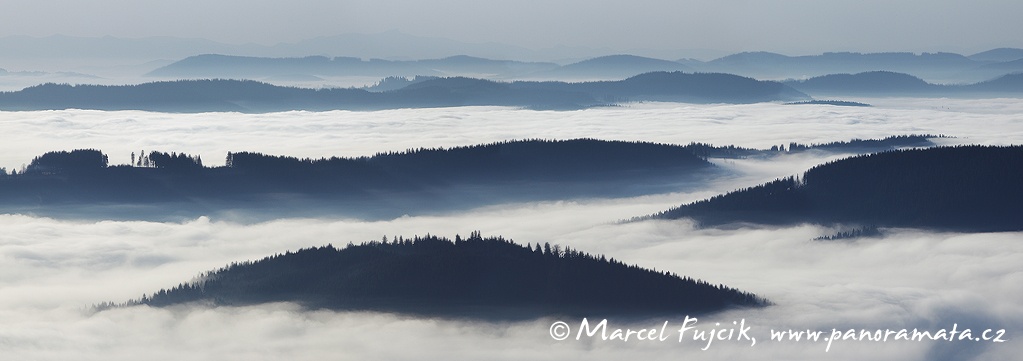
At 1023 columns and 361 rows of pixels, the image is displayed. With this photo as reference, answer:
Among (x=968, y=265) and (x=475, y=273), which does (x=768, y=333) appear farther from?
(x=968, y=265)

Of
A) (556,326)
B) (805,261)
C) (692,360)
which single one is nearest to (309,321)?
(556,326)

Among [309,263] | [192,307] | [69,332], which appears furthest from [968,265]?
[69,332]

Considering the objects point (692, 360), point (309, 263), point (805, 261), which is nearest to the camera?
point (692, 360)

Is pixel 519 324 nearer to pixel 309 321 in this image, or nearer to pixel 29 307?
pixel 309 321

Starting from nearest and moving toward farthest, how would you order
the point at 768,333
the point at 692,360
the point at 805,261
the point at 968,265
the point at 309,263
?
the point at 692,360 → the point at 768,333 → the point at 309,263 → the point at 968,265 → the point at 805,261

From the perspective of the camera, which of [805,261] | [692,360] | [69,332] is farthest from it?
[805,261]

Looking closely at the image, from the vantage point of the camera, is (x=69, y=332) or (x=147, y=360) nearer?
(x=147, y=360)

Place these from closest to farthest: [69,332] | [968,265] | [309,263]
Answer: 1. [69,332]
2. [309,263]
3. [968,265]
